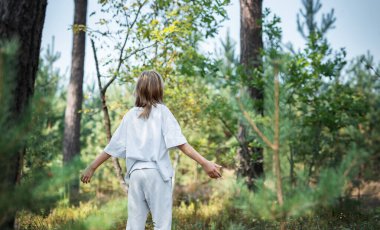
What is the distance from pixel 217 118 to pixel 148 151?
15.0 ft

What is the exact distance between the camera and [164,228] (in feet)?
9.98

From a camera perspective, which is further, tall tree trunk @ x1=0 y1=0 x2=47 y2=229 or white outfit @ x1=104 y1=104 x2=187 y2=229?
white outfit @ x1=104 y1=104 x2=187 y2=229

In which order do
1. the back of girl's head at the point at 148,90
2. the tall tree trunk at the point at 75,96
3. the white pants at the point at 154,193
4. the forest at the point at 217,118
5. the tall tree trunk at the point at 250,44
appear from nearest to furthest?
the forest at the point at 217,118 → the white pants at the point at 154,193 → the back of girl's head at the point at 148,90 → the tall tree trunk at the point at 250,44 → the tall tree trunk at the point at 75,96

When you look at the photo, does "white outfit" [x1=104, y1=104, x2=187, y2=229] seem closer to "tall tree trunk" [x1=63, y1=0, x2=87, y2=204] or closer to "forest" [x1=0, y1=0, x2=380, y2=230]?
"forest" [x1=0, y1=0, x2=380, y2=230]

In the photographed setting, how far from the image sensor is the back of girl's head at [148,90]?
3205 mm

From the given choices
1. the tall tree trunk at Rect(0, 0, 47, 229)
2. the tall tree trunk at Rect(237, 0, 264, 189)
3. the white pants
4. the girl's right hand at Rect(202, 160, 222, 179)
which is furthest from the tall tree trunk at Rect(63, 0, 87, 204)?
the girl's right hand at Rect(202, 160, 222, 179)

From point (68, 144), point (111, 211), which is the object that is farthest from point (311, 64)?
point (68, 144)

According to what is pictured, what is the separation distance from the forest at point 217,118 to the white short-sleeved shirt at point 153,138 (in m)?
0.44

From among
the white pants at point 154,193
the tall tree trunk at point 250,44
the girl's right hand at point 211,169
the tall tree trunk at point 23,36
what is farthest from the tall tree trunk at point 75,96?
the girl's right hand at point 211,169

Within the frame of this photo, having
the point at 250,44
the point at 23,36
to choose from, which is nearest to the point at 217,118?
the point at 250,44

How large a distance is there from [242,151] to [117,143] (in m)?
3.56

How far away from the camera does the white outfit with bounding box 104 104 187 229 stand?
306cm

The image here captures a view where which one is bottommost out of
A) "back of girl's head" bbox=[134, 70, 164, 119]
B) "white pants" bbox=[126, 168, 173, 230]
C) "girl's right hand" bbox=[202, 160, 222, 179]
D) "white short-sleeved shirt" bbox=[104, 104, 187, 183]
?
"white pants" bbox=[126, 168, 173, 230]

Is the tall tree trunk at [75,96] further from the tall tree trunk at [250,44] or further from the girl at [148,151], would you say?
the girl at [148,151]
